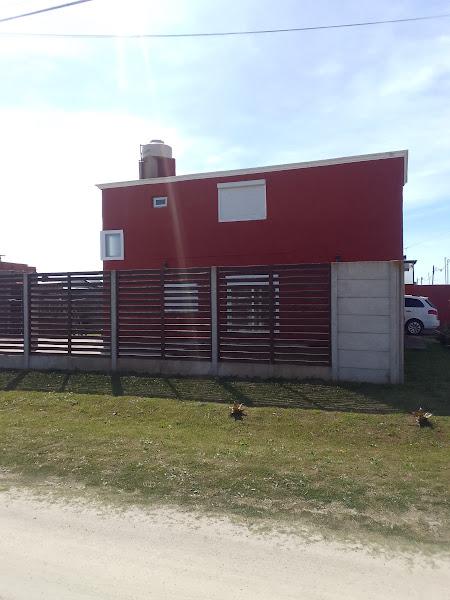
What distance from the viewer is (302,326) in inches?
380

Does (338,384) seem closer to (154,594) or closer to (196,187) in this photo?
(154,594)

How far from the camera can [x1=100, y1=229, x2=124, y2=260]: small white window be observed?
1639cm

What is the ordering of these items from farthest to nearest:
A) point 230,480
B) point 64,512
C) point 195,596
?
point 230,480 < point 64,512 < point 195,596

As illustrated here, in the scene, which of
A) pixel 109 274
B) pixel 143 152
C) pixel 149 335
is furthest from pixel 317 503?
pixel 143 152

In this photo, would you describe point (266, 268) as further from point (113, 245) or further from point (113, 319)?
point (113, 245)

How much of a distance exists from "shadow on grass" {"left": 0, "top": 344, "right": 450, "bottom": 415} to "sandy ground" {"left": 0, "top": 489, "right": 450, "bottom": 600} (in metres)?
4.09

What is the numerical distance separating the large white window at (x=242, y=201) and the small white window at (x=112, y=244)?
3619mm

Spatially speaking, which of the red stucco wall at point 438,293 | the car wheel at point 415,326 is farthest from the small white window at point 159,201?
the red stucco wall at point 438,293

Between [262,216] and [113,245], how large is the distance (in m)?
5.19

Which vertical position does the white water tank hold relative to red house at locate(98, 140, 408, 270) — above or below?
above

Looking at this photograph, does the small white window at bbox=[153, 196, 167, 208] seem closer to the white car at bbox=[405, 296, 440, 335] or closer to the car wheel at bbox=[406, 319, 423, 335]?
the white car at bbox=[405, 296, 440, 335]

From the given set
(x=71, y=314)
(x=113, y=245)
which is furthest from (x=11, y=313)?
(x=113, y=245)

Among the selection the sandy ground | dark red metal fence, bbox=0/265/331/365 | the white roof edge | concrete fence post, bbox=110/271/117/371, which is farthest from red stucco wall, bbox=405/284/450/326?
the sandy ground

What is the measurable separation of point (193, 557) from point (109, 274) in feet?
26.4
